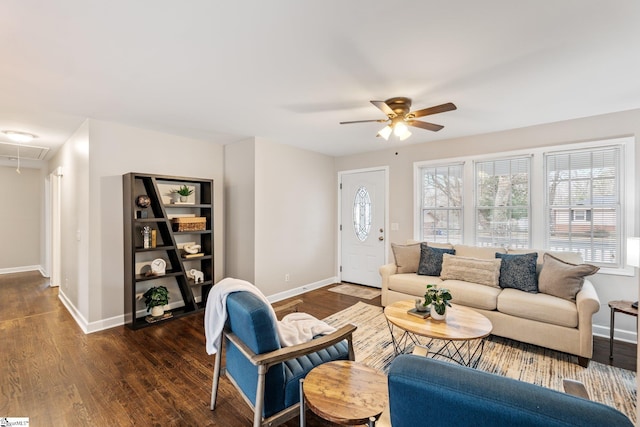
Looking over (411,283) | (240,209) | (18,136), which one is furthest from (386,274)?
(18,136)

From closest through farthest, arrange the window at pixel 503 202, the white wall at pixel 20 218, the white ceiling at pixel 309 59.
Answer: the white ceiling at pixel 309 59, the window at pixel 503 202, the white wall at pixel 20 218

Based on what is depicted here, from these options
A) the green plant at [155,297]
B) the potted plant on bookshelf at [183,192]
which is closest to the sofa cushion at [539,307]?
the green plant at [155,297]

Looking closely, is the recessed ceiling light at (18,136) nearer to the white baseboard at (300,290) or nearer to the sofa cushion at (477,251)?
the white baseboard at (300,290)

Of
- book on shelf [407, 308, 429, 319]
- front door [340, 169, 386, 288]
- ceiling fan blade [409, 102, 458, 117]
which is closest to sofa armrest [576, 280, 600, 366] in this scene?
book on shelf [407, 308, 429, 319]

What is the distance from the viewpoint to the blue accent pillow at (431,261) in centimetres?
394

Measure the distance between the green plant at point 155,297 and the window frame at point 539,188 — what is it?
12.7 feet

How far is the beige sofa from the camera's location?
267cm

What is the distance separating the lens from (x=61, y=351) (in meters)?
2.93

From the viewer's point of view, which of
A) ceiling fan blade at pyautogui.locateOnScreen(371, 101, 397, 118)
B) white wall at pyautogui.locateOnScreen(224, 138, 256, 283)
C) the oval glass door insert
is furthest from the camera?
the oval glass door insert

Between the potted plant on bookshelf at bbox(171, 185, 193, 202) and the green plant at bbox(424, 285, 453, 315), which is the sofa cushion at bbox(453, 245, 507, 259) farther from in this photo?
the potted plant on bookshelf at bbox(171, 185, 193, 202)

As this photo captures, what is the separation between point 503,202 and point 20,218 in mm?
→ 9731

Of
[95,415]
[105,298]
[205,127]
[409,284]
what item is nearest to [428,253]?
[409,284]

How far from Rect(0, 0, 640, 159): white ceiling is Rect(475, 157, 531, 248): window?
0.75 metres

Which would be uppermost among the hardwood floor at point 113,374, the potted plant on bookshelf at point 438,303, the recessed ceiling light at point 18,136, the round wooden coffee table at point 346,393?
the recessed ceiling light at point 18,136
